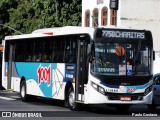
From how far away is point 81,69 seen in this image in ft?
69.5

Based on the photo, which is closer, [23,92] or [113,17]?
[23,92]

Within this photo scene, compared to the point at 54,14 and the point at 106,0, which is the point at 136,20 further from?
the point at 54,14

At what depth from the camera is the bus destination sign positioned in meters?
20.8

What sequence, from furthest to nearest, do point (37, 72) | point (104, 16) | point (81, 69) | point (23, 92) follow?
point (104, 16) → point (23, 92) → point (37, 72) → point (81, 69)

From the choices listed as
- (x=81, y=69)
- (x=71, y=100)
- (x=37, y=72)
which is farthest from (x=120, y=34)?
(x=37, y=72)

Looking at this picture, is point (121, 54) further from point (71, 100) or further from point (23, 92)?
point (23, 92)

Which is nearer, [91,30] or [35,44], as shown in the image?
[91,30]

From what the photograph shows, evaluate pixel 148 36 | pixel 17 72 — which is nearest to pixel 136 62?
pixel 148 36

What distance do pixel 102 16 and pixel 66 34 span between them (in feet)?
103

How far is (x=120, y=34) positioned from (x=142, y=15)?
31812mm

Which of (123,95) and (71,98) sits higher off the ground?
(123,95)

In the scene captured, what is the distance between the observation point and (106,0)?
2090 inches

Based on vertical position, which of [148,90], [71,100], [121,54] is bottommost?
[71,100]

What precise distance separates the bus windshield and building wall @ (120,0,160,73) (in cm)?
3058
